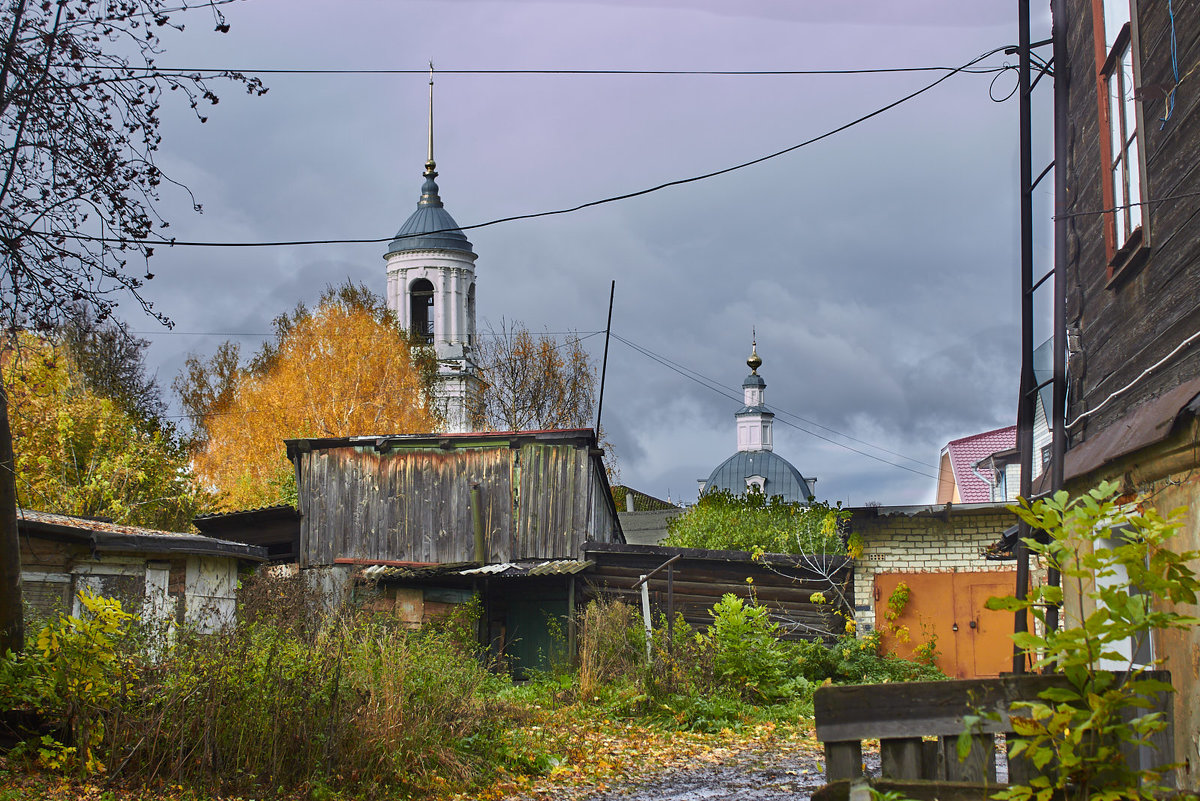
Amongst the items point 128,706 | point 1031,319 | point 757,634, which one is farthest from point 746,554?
point 128,706

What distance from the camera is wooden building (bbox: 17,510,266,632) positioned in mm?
16312

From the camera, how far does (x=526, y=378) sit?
3725 cm

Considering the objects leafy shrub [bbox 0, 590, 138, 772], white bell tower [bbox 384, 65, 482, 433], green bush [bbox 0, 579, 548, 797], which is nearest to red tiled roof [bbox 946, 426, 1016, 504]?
white bell tower [bbox 384, 65, 482, 433]

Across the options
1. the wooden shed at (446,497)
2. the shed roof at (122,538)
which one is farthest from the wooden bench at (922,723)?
the wooden shed at (446,497)

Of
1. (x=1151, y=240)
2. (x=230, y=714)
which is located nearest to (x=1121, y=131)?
(x=1151, y=240)

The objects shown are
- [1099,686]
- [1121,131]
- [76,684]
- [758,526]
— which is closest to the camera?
[1099,686]

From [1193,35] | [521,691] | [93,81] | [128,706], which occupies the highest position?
[93,81]

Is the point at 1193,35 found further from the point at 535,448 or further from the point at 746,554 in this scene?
the point at 535,448

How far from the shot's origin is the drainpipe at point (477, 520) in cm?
2159

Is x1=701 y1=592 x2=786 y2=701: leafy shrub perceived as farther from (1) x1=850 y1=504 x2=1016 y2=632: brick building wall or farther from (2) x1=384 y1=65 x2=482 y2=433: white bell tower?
(2) x1=384 y1=65 x2=482 y2=433: white bell tower

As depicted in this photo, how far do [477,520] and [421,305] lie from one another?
89.4 ft

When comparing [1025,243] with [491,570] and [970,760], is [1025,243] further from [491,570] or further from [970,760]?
[491,570]

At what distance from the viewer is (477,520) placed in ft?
71.2

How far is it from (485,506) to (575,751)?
11.3 meters
